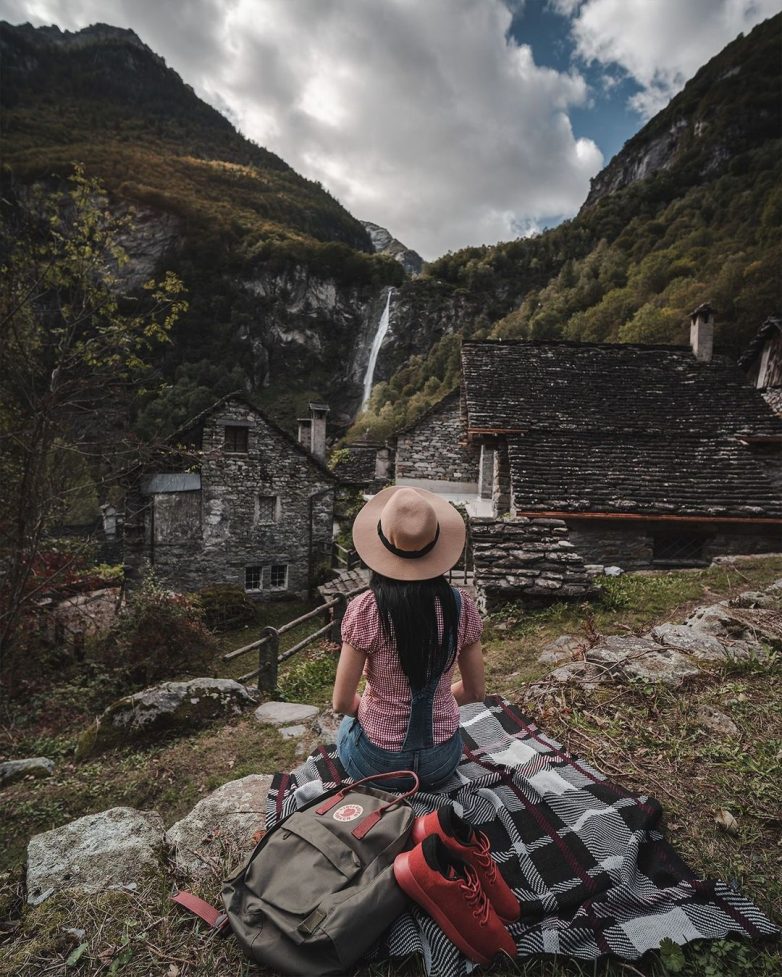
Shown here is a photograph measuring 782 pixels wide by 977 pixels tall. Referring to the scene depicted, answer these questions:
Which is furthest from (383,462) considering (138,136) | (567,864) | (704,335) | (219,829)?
(138,136)

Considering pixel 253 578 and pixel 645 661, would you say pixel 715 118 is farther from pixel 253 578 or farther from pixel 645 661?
pixel 645 661

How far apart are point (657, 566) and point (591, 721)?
6716 millimetres

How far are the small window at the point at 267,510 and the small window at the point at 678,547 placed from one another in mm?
11136

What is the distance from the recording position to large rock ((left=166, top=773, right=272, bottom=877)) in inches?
86.8

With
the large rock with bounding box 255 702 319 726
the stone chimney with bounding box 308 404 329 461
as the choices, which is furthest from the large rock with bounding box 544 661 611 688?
the stone chimney with bounding box 308 404 329 461

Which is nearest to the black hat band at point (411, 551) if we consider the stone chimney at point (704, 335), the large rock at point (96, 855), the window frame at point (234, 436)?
the large rock at point (96, 855)

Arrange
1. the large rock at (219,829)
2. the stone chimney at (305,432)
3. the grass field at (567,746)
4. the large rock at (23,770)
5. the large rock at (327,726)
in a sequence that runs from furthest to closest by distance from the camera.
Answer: the stone chimney at (305,432) < the large rock at (23,770) < the large rock at (327,726) < the large rock at (219,829) < the grass field at (567,746)

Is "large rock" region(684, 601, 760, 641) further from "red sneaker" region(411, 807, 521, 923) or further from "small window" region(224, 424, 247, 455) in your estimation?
"small window" region(224, 424, 247, 455)

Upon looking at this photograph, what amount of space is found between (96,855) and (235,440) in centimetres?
1320

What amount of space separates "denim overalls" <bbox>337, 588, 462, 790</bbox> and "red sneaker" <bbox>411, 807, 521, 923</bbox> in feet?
1.47

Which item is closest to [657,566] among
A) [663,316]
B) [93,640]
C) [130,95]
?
[93,640]

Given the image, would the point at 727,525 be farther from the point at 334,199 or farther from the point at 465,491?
the point at 334,199

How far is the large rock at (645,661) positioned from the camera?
3657 millimetres

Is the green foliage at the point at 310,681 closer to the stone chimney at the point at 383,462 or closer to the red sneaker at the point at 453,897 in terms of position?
the red sneaker at the point at 453,897
